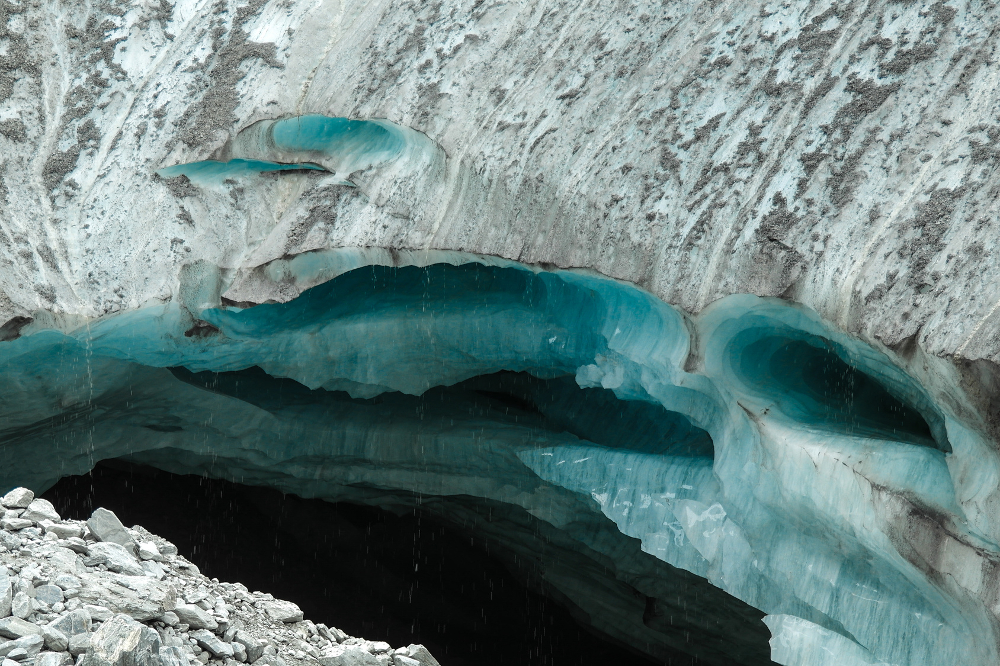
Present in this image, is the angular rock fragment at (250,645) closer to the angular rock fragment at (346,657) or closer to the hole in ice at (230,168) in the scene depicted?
the angular rock fragment at (346,657)

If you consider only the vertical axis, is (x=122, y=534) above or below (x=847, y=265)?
below

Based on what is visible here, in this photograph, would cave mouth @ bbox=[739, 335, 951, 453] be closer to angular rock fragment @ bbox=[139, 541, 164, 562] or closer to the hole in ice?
the hole in ice

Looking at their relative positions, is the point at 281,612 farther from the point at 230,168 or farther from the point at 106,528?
the point at 230,168

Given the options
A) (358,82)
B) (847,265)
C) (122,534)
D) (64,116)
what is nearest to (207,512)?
(122,534)

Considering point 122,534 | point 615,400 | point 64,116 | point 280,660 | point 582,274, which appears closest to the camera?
point 280,660

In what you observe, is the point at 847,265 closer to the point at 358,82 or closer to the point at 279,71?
the point at 358,82

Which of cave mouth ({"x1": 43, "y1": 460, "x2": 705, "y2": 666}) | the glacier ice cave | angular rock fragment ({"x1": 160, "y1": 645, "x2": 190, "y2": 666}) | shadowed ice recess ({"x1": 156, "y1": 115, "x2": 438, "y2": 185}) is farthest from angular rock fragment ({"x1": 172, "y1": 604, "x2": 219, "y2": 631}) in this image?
shadowed ice recess ({"x1": 156, "y1": 115, "x2": 438, "y2": 185})

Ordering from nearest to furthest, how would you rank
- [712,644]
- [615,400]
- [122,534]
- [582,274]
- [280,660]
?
1. [280,660]
2. [122,534]
3. [582,274]
4. [712,644]
5. [615,400]
